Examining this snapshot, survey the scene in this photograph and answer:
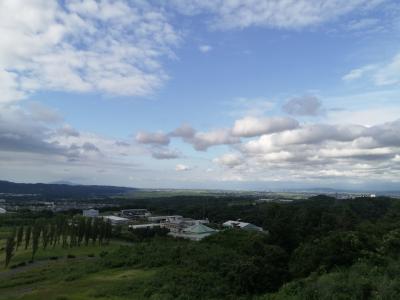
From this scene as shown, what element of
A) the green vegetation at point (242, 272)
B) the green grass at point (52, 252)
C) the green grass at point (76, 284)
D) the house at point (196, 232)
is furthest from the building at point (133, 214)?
the green grass at point (76, 284)

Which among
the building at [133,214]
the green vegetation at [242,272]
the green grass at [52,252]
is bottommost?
the green grass at [52,252]

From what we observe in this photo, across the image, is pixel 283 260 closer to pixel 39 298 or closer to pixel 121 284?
pixel 121 284

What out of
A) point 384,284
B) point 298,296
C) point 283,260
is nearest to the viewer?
point 384,284

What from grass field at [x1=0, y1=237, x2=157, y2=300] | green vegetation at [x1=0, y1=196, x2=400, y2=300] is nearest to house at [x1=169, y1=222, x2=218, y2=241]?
grass field at [x1=0, y1=237, x2=157, y2=300]

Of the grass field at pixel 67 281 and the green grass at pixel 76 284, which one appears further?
the grass field at pixel 67 281

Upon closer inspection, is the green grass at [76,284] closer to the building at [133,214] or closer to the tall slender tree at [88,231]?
the tall slender tree at [88,231]

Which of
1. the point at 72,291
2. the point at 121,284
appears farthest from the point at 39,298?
the point at 121,284

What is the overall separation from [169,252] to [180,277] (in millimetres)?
13718

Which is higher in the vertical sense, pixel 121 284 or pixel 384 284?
pixel 384 284

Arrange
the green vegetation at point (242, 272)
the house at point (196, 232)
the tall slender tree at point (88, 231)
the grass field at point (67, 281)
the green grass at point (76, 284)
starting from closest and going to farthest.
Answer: the green vegetation at point (242, 272) < the green grass at point (76, 284) < the grass field at point (67, 281) < the tall slender tree at point (88, 231) < the house at point (196, 232)

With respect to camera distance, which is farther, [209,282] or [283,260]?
[283,260]

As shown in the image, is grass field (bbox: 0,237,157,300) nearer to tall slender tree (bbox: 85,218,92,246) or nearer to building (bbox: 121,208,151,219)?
tall slender tree (bbox: 85,218,92,246)

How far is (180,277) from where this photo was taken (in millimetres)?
35688

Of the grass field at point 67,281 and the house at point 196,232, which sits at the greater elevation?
the house at point 196,232
